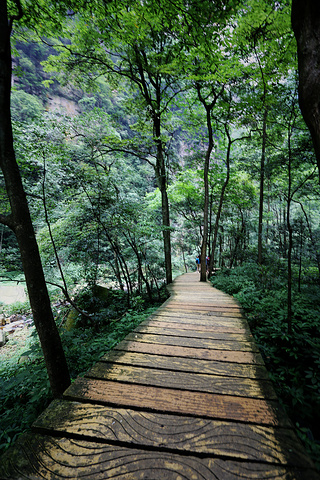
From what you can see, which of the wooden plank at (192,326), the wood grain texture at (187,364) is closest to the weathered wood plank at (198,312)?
the wooden plank at (192,326)

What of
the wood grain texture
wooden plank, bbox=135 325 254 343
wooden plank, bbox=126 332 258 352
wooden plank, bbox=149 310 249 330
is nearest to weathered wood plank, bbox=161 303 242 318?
wooden plank, bbox=149 310 249 330

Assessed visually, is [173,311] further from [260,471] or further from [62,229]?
[62,229]

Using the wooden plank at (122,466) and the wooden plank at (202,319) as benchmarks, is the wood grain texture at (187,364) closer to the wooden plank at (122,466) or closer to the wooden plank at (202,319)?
the wooden plank at (122,466)

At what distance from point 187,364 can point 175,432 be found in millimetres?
750

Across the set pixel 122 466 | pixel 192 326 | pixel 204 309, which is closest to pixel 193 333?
pixel 192 326

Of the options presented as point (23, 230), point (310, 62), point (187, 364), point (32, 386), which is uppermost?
point (310, 62)

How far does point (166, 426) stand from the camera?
1.14 m

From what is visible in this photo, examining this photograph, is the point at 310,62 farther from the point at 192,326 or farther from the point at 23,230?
the point at 192,326

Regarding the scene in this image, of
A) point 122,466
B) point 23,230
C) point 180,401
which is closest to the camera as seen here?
point 122,466

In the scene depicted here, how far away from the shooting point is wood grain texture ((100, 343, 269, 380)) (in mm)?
1670

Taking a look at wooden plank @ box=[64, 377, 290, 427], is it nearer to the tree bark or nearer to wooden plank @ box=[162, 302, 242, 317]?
the tree bark

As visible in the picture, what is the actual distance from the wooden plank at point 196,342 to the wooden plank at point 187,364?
0.95 ft

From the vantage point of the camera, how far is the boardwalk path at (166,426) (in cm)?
→ 90

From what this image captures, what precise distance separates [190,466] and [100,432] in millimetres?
534
